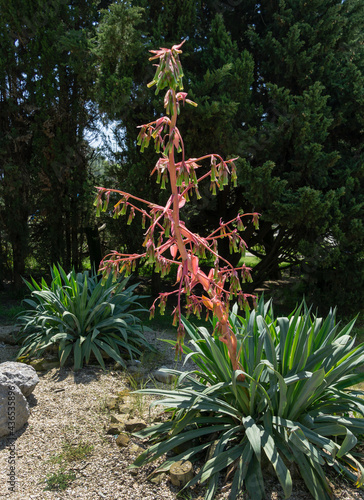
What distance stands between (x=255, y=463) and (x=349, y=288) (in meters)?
5.08

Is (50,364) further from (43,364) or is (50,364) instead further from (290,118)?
(290,118)

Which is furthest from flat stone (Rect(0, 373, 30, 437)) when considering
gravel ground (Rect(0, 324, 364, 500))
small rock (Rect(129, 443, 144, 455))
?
small rock (Rect(129, 443, 144, 455))

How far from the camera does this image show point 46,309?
4789 mm

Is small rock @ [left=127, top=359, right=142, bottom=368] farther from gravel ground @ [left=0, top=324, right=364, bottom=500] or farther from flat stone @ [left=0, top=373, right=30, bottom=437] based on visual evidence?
flat stone @ [left=0, top=373, right=30, bottom=437]

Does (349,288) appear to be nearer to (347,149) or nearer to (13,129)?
(347,149)

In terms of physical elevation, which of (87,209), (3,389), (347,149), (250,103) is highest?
(250,103)

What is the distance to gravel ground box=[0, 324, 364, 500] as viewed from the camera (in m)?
2.40

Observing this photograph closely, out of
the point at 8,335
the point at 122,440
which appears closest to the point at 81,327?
the point at 8,335

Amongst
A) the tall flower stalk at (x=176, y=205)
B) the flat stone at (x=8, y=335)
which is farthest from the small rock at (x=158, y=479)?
the flat stone at (x=8, y=335)

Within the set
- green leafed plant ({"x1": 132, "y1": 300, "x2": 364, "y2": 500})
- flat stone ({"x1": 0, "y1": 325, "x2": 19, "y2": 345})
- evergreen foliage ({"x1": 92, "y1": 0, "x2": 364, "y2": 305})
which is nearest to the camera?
green leafed plant ({"x1": 132, "y1": 300, "x2": 364, "y2": 500})

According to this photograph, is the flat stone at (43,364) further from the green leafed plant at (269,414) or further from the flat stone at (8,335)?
the green leafed plant at (269,414)

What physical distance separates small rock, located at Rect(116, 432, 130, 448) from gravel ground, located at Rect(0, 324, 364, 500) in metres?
0.03

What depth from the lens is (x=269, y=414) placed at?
2.47m

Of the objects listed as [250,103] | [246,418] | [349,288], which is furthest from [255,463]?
[250,103]
